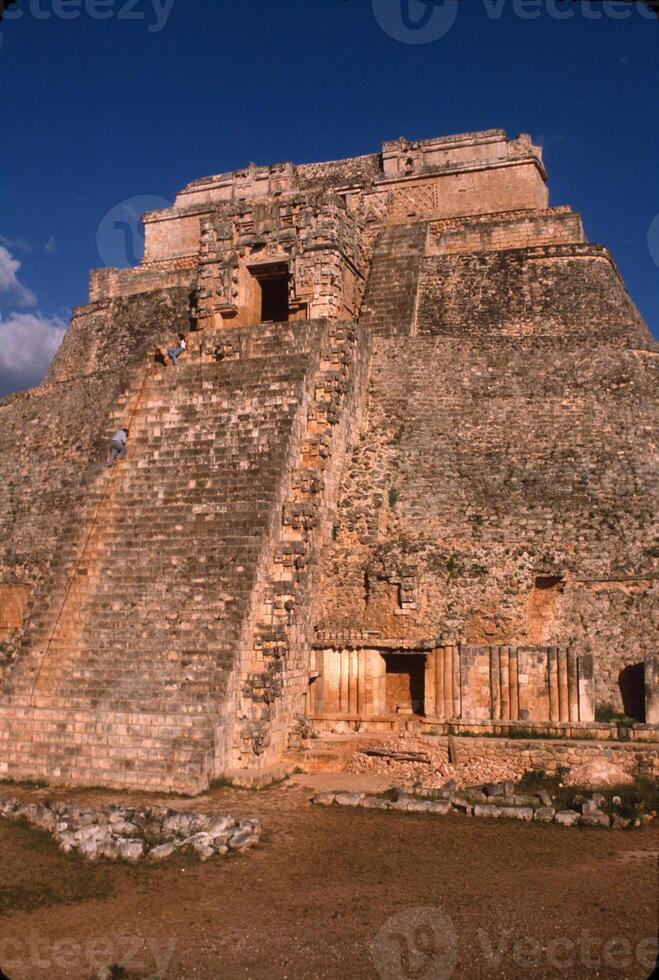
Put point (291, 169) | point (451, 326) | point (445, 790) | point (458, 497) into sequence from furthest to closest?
point (291, 169) < point (451, 326) < point (458, 497) < point (445, 790)

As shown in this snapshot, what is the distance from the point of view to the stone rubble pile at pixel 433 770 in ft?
40.6

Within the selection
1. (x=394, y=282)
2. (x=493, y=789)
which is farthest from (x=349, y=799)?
(x=394, y=282)

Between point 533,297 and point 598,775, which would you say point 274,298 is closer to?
point 533,297

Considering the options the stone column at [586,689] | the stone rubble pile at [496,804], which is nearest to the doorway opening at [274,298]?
the stone column at [586,689]

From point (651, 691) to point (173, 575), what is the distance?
710cm

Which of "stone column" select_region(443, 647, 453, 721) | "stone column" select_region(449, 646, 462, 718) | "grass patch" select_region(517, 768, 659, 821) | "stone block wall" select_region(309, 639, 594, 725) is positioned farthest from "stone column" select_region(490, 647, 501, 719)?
"grass patch" select_region(517, 768, 659, 821)

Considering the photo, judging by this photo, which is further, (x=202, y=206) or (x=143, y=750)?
(x=202, y=206)

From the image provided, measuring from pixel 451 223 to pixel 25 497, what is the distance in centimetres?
1212

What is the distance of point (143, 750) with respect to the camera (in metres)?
12.1

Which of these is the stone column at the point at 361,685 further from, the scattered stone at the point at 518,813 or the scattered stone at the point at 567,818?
the scattered stone at the point at 567,818

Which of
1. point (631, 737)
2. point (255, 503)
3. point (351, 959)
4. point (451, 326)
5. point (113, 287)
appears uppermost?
point (113, 287)

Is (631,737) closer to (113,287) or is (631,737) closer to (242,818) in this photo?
(242,818)

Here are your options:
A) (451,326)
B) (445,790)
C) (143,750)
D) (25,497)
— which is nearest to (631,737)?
(445,790)

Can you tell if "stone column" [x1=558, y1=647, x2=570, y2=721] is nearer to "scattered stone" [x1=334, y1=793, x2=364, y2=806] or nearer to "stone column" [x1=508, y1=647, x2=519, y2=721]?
"stone column" [x1=508, y1=647, x2=519, y2=721]
